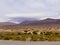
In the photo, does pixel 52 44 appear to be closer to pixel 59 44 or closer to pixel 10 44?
pixel 59 44

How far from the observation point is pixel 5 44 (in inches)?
1150

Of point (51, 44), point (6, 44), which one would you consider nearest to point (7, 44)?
point (6, 44)

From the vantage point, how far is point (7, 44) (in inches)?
1150

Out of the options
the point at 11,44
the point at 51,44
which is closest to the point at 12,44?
the point at 11,44

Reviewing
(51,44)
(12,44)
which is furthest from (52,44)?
(12,44)

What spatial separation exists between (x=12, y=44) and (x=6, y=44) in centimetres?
74

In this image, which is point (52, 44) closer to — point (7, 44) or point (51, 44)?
point (51, 44)

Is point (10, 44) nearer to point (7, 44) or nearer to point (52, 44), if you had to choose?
point (7, 44)

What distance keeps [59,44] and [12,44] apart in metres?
5.53

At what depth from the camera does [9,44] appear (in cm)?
2911

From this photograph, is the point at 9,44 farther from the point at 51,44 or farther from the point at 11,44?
the point at 51,44

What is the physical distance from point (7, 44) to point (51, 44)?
524 centimetres

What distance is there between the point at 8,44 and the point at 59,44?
601 cm

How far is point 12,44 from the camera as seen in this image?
29.1m
